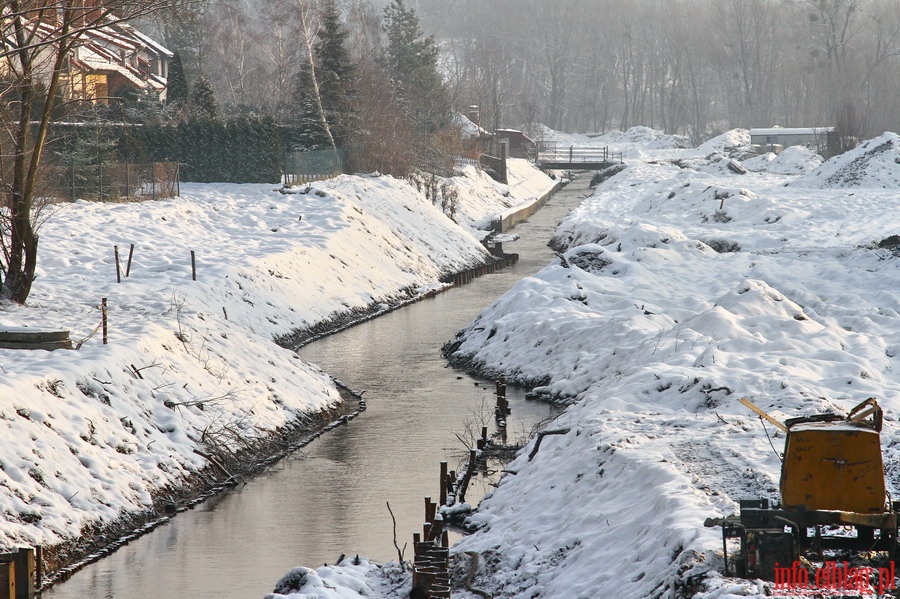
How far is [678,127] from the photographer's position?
14675 cm

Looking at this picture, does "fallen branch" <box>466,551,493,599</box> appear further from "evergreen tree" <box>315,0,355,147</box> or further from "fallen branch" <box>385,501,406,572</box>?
"evergreen tree" <box>315,0,355,147</box>

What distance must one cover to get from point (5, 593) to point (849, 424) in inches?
309

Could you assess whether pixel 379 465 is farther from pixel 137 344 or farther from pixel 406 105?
pixel 406 105

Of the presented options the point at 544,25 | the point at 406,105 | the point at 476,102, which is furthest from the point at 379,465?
the point at 544,25

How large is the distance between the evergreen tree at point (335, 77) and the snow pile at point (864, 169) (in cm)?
2464

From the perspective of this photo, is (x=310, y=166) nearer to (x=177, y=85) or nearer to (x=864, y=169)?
(x=177, y=85)

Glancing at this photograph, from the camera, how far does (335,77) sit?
50.1 metres

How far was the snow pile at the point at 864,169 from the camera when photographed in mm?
54100

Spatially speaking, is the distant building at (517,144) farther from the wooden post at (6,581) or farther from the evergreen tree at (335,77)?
the wooden post at (6,581)

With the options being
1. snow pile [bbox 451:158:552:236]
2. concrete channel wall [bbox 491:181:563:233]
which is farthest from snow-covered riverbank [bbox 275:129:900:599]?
snow pile [bbox 451:158:552:236]

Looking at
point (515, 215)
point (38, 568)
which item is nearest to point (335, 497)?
point (38, 568)

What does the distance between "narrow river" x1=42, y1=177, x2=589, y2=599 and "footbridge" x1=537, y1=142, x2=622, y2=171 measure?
66737 millimetres

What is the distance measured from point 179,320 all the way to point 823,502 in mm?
14474

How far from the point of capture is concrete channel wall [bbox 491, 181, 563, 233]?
172ft
